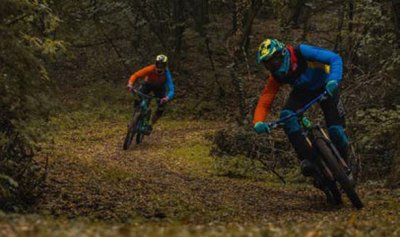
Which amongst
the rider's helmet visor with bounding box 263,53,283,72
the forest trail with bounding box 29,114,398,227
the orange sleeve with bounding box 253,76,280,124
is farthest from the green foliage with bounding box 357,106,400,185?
the rider's helmet visor with bounding box 263,53,283,72

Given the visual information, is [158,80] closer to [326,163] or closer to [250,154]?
[250,154]

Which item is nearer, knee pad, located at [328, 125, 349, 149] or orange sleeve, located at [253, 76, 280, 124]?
knee pad, located at [328, 125, 349, 149]

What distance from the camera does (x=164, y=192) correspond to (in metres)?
10.5

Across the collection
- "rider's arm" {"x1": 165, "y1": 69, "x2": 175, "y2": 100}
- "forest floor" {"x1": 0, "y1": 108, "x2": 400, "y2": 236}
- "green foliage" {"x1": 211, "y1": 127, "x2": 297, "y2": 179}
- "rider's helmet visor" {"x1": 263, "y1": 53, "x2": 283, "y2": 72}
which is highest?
"rider's helmet visor" {"x1": 263, "y1": 53, "x2": 283, "y2": 72}

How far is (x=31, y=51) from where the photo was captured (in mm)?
8203

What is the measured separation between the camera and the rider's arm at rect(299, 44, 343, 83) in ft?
29.9

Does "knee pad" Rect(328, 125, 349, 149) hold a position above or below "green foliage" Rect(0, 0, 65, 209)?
below

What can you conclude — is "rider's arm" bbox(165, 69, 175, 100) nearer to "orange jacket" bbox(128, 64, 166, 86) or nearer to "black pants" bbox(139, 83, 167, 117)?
"orange jacket" bbox(128, 64, 166, 86)

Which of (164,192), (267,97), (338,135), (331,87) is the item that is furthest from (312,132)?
(164,192)

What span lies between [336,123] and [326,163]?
0.82 meters

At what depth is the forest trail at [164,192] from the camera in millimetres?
8750

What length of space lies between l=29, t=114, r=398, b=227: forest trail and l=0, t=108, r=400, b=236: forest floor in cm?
1

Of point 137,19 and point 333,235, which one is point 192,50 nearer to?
point 137,19

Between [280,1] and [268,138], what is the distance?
7.29 meters
